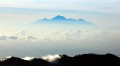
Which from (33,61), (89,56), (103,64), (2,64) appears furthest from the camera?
(89,56)

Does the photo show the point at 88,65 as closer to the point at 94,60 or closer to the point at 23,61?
the point at 94,60

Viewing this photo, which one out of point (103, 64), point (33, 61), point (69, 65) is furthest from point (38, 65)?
point (103, 64)

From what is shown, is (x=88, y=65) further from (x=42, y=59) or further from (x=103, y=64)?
(x=42, y=59)

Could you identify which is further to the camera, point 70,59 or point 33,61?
point 70,59

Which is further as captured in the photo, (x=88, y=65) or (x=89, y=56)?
(x=89, y=56)

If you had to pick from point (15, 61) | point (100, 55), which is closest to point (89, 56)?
point (100, 55)

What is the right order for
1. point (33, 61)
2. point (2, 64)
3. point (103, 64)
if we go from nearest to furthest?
point (2, 64) → point (33, 61) → point (103, 64)
